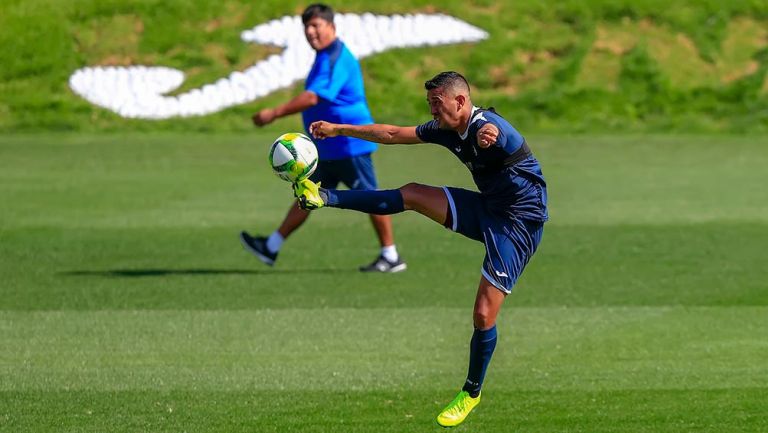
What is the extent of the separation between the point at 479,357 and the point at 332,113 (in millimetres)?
5524

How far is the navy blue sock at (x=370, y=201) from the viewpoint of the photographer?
8289 millimetres

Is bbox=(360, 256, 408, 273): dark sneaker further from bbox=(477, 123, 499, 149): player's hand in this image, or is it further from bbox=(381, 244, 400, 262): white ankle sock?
bbox=(477, 123, 499, 149): player's hand

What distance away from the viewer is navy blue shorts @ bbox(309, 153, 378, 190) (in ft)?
43.6

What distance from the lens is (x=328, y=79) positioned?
13047 millimetres

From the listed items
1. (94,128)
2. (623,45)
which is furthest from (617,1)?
(94,128)

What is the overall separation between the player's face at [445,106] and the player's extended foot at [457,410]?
1.59 metres

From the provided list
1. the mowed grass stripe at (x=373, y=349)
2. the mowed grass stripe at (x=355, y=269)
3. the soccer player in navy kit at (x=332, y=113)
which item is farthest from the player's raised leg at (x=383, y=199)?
the soccer player in navy kit at (x=332, y=113)

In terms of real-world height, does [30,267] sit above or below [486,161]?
below

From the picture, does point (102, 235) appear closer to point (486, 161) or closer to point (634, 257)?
point (634, 257)

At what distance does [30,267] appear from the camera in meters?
13.8

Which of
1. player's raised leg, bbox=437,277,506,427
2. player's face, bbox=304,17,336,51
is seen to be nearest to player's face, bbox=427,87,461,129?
player's raised leg, bbox=437,277,506,427

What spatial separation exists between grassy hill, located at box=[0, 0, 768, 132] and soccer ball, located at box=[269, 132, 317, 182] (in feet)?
59.1

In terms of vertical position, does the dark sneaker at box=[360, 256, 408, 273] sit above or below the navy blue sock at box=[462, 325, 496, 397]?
below

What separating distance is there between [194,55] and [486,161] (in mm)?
20898
